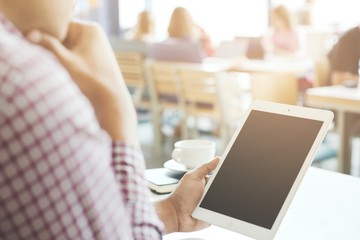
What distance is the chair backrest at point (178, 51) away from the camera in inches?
182

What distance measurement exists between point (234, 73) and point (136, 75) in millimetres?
887

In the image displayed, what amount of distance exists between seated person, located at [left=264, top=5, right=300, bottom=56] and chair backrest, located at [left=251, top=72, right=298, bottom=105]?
3.03 m

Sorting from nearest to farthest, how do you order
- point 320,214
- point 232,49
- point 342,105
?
point 320,214 < point 342,105 < point 232,49

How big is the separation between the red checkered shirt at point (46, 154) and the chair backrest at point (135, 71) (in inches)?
173

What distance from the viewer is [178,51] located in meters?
4.70

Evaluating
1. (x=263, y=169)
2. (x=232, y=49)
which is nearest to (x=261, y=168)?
(x=263, y=169)

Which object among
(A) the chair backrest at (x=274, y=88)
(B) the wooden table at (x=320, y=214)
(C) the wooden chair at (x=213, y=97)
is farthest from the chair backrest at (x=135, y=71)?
(B) the wooden table at (x=320, y=214)

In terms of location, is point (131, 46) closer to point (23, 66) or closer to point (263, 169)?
point (263, 169)

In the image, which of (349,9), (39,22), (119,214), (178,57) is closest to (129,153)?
(119,214)

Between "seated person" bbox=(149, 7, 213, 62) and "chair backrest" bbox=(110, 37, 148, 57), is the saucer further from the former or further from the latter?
"chair backrest" bbox=(110, 37, 148, 57)

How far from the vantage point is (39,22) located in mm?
584

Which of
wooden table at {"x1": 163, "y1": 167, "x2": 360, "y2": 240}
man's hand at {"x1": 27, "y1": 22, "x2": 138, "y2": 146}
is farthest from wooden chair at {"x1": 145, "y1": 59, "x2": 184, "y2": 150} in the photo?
man's hand at {"x1": 27, "y1": 22, "x2": 138, "y2": 146}

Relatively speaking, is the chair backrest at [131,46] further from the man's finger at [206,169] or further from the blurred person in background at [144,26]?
the man's finger at [206,169]

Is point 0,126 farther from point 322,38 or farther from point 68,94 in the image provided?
point 322,38
